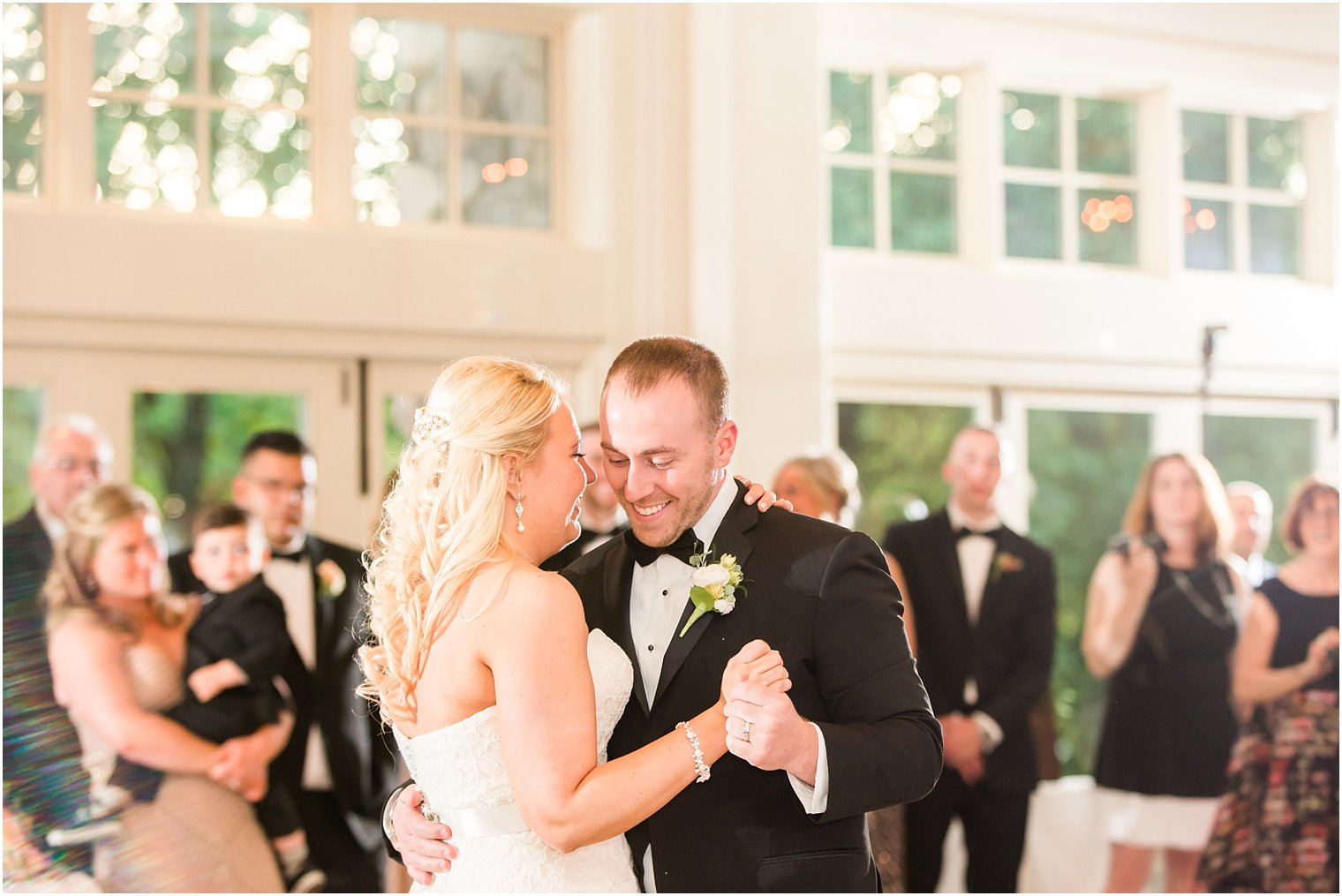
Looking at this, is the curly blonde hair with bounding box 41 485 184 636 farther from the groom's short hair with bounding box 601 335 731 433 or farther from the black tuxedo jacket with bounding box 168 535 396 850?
the groom's short hair with bounding box 601 335 731 433

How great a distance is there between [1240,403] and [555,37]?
12.7ft

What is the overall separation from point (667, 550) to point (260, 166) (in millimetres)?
3568

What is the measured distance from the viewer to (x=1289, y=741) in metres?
5.37

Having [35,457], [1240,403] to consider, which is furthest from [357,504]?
[1240,403]

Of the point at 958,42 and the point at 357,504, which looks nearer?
the point at 357,504

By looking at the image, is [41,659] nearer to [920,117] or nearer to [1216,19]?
[920,117]

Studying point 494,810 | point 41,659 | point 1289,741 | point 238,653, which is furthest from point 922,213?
point 494,810

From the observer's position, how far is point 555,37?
5.80m

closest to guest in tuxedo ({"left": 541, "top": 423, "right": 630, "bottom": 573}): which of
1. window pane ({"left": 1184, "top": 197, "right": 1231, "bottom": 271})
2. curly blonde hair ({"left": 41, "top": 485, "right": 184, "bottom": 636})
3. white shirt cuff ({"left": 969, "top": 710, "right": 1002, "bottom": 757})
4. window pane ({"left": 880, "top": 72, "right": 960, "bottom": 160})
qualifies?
curly blonde hair ({"left": 41, "top": 485, "right": 184, "bottom": 636})

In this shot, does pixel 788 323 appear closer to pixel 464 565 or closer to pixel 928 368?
pixel 928 368

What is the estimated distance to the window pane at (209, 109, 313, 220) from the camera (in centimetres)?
537

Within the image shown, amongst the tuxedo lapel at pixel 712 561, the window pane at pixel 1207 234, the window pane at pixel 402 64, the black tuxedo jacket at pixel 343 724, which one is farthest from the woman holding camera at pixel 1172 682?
the window pane at pixel 402 64

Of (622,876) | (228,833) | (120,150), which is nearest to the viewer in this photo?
(622,876)

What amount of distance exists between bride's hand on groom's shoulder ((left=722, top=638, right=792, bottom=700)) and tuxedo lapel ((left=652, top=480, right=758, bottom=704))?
0.57 feet
